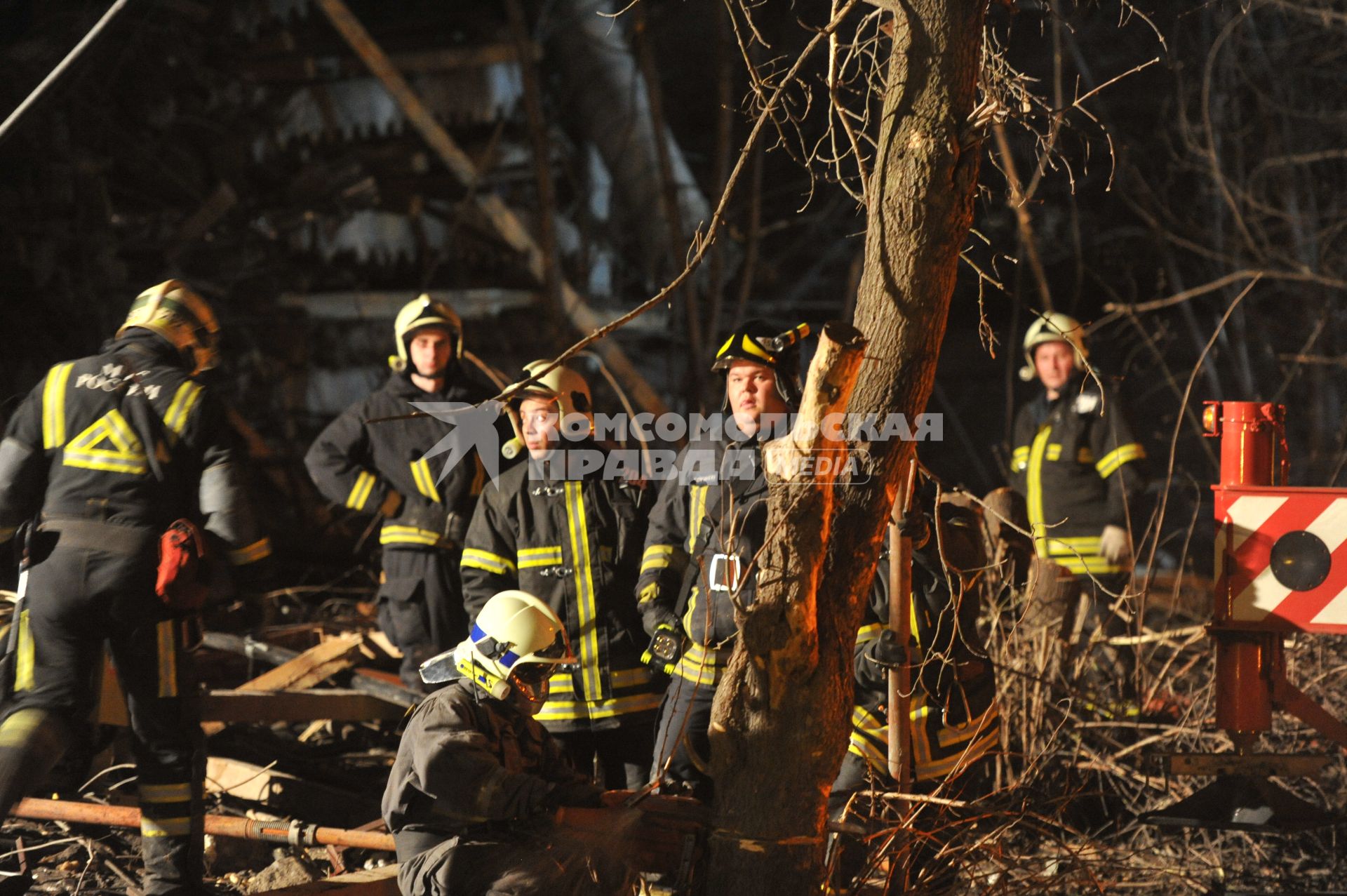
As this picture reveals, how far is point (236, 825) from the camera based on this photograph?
13.3 feet

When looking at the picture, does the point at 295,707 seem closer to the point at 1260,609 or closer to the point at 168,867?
the point at 168,867

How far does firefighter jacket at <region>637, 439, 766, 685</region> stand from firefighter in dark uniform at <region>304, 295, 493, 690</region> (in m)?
1.30

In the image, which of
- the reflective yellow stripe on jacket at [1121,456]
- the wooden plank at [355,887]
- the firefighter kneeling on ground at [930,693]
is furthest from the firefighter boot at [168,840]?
the reflective yellow stripe on jacket at [1121,456]

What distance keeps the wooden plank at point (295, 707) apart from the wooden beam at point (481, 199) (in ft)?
11.2

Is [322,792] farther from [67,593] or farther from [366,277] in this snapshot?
[366,277]

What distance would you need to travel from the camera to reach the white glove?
5.18 meters

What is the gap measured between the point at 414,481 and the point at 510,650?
209 cm

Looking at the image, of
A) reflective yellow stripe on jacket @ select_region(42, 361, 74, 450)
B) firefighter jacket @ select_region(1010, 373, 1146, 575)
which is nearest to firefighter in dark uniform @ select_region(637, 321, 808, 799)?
reflective yellow stripe on jacket @ select_region(42, 361, 74, 450)

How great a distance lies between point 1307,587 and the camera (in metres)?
3.65

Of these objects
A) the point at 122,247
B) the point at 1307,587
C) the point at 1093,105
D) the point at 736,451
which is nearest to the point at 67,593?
the point at 736,451

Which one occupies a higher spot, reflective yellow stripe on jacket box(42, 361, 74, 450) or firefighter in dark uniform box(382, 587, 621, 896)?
reflective yellow stripe on jacket box(42, 361, 74, 450)

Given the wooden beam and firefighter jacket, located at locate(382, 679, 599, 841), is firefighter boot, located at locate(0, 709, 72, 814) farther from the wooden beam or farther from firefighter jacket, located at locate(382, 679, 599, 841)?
the wooden beam

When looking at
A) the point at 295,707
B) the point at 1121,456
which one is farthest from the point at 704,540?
the point at 1121,456

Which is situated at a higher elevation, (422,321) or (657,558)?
(422,321)
